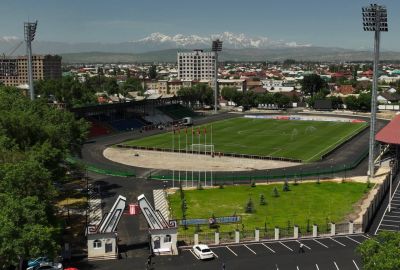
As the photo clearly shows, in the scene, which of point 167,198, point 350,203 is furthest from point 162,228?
point 350,203

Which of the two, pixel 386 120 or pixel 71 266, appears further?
pixel 386 120

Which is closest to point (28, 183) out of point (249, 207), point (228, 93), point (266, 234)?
point (266, 234)

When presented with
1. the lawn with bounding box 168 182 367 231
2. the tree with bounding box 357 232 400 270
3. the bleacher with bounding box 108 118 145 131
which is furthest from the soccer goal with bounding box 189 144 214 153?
the tree with bounding box 357 232 400 270

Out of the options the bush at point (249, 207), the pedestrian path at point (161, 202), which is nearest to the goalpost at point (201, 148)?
the pedestrian path at point (161, 202)

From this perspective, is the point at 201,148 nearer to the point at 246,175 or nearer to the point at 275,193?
the point at 246,175

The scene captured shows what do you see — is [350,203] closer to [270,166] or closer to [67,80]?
[270,166]

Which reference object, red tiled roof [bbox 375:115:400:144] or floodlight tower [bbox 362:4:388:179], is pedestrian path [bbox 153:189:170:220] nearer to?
floodlight tower [bbox 362:4:388:179]
